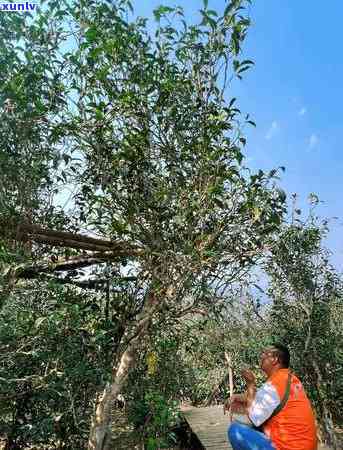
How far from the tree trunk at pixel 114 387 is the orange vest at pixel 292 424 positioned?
5.14 feet

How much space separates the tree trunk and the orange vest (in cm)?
157

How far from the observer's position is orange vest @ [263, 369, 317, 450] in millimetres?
2730

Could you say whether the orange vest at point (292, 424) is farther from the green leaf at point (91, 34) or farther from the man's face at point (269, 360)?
the green leaf at point (91, 34)

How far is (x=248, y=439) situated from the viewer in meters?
2.83

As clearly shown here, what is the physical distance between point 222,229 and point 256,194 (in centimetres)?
47

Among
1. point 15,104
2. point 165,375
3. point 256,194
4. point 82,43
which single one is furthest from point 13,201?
point 165,375

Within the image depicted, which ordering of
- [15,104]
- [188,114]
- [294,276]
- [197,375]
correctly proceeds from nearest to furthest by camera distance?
[15,104], [188,114], [294,276], [197,375]

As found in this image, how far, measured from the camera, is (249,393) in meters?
3.21

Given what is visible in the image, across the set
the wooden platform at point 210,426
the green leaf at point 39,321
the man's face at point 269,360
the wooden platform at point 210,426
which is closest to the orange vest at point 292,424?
the man's face at point 269,360

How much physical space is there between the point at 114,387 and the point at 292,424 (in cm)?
190

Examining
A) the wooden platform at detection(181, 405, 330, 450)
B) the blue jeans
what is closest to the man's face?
the blue jeans

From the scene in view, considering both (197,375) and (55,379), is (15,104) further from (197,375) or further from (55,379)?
(197,375)

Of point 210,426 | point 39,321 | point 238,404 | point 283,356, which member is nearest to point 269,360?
point 283,356

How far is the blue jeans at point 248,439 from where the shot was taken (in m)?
2.77
